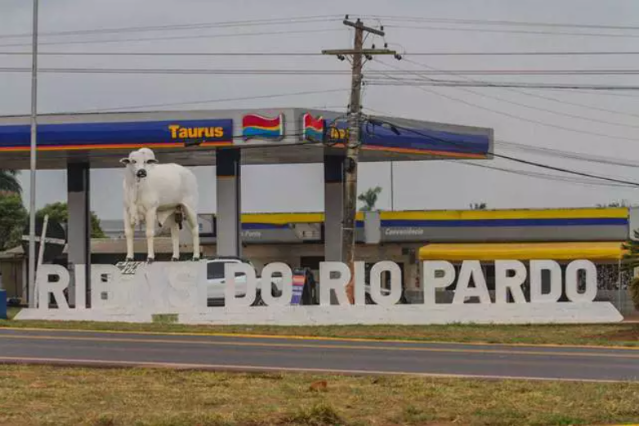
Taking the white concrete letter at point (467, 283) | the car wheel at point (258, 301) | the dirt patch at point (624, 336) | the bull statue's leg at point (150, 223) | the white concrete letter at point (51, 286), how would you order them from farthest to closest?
the car wheel at point (258, 301) → the white concrete letter at point (51, 286) → the bull statue's leg at point (150, 223) → the white concrete letter at point (467, 283) → the dirt patch at point (624, 336)

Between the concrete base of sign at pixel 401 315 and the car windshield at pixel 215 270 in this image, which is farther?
the car windshield at pixel 215 270

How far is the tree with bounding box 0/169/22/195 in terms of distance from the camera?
66.1 metres

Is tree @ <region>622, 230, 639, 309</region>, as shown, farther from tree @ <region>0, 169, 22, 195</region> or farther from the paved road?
tree @ <region>0, 169, 22, 195</region>

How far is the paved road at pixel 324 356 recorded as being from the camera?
15773mm

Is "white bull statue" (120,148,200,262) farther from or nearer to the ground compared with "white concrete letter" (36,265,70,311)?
farther from the ground

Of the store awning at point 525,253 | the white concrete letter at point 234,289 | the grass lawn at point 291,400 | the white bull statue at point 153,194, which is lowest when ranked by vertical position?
the grass lawn at point 291,400

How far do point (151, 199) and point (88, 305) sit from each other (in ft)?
12.7

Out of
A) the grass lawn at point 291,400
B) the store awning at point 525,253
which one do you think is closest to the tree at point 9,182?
the store awning at point 525,253

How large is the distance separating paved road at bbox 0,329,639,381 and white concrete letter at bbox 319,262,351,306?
20.9 ft

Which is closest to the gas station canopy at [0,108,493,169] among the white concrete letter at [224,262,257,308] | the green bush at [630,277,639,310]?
the white concrete letter at [224,262,257,308]

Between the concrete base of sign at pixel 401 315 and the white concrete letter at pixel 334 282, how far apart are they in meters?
0.36

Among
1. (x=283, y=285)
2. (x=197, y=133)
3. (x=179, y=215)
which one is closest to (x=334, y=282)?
(x=283, y=285)

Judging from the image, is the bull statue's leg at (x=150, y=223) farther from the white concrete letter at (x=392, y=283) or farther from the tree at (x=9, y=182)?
the tree at (x=9, y=182)

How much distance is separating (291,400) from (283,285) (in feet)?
56.4
